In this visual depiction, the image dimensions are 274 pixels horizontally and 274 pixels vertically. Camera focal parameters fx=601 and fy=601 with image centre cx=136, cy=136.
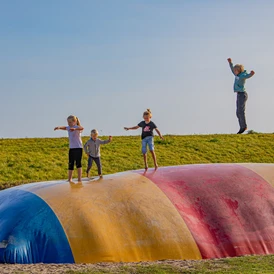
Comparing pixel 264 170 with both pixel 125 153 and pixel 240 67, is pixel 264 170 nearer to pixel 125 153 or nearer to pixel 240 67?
pixel 240 67

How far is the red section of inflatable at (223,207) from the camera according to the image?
12094 mm

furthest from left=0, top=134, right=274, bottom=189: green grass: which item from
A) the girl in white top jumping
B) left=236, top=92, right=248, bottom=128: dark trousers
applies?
left=236, top=92, right=248, bottom=128: dark trousers

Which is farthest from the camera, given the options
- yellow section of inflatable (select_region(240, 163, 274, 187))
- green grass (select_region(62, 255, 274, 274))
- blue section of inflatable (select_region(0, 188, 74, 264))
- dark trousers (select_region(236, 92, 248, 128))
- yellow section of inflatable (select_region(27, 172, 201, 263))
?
yellow section of inflatable (select_region(240, 163, 274, 187))

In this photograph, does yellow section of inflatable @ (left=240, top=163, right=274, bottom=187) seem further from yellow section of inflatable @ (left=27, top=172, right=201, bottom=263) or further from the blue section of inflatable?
the blue section of inflatable

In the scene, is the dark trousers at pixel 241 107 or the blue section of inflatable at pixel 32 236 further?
the dark trousers at pixel 241 107

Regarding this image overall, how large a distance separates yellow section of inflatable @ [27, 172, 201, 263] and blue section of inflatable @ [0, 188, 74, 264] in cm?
16

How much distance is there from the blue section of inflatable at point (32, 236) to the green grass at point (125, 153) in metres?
10.3

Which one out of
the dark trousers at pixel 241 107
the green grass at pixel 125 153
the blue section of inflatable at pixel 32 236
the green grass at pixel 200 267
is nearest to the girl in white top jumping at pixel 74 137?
the blue section of inflatable at pixel 32 236

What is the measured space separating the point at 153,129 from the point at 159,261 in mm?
3560

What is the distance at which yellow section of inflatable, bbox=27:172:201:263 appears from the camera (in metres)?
11.2

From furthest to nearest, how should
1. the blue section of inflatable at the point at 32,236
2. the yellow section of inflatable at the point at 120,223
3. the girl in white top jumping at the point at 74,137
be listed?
the girl in white top jumping at the point at 74,137
the yellow section of inflatable at the point at 120,223
the blue section of inflatable at the point at 32,236

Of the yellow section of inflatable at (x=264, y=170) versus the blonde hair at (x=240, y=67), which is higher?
the blonde hair at (x=240, y=67)

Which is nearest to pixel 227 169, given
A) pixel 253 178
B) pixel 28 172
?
pixel 253 178

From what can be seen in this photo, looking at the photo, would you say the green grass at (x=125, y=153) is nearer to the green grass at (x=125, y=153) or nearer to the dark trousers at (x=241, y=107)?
the green grass at (x=125, y=153)
